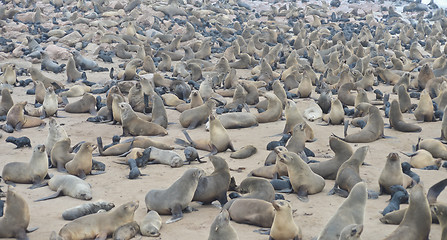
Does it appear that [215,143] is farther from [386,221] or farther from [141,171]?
[386,221]

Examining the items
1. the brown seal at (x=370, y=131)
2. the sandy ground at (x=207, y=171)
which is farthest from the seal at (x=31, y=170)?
the brown seal at (x=370, y=131)

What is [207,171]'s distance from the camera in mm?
7664

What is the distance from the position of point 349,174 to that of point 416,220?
171 centimetres

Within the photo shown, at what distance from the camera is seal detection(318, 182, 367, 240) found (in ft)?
16.1

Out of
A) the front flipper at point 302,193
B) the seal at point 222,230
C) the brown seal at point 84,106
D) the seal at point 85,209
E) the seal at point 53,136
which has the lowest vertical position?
the brown seal at point 84,106

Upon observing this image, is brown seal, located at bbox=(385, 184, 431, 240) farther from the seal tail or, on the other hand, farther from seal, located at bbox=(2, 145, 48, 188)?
seal, located at bbox=(2, 145, 48, 188)

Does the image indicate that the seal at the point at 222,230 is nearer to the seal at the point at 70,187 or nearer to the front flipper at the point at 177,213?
the front flipper at the point at 177,213

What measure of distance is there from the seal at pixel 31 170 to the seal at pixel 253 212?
2.57 metres

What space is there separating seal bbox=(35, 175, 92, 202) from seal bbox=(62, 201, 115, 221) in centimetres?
47

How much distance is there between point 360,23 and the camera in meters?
26.7

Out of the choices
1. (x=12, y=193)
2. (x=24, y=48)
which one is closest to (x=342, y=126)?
(x=12, y=193)

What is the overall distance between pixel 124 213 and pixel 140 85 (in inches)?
236

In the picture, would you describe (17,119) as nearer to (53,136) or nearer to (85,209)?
(53,136)

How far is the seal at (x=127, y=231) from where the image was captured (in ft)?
17.8
